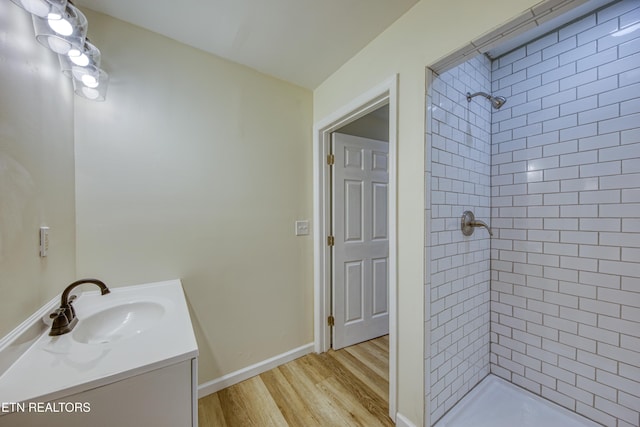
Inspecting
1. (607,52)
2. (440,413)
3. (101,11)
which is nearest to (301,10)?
(101,11)

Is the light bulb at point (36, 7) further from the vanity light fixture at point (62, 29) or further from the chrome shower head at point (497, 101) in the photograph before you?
the chrome shower head at point (497, 101)

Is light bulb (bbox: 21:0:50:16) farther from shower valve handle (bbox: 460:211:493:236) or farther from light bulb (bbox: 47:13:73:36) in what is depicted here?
shower valve handle (bbox: 460:211:493:236)

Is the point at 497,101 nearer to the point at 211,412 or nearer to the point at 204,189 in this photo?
the point at 204,189

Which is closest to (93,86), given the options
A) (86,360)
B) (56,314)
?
(56,314)

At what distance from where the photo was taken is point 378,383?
5.79ft

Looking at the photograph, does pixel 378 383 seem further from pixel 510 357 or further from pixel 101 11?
pixel 101 11

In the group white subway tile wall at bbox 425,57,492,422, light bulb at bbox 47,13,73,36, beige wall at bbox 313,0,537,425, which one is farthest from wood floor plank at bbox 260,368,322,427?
light bulb at bbox 47,13,73,36

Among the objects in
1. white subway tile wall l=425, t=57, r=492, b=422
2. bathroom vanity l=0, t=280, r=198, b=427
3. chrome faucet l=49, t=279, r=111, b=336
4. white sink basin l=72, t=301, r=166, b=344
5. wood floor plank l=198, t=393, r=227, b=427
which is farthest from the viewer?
wood floor plank l=198, t=393, r=227, b=427

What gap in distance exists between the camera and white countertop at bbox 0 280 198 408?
63cm

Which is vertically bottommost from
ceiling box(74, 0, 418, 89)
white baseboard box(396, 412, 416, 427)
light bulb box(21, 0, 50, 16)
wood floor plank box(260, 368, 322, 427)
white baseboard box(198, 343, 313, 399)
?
wood floor plank box(260, 368, 322, 427)

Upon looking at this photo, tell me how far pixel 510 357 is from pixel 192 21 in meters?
3.07

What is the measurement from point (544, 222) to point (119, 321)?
258 centimetres

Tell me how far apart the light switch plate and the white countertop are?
1163 millimetres

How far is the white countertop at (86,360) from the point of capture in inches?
24.7
